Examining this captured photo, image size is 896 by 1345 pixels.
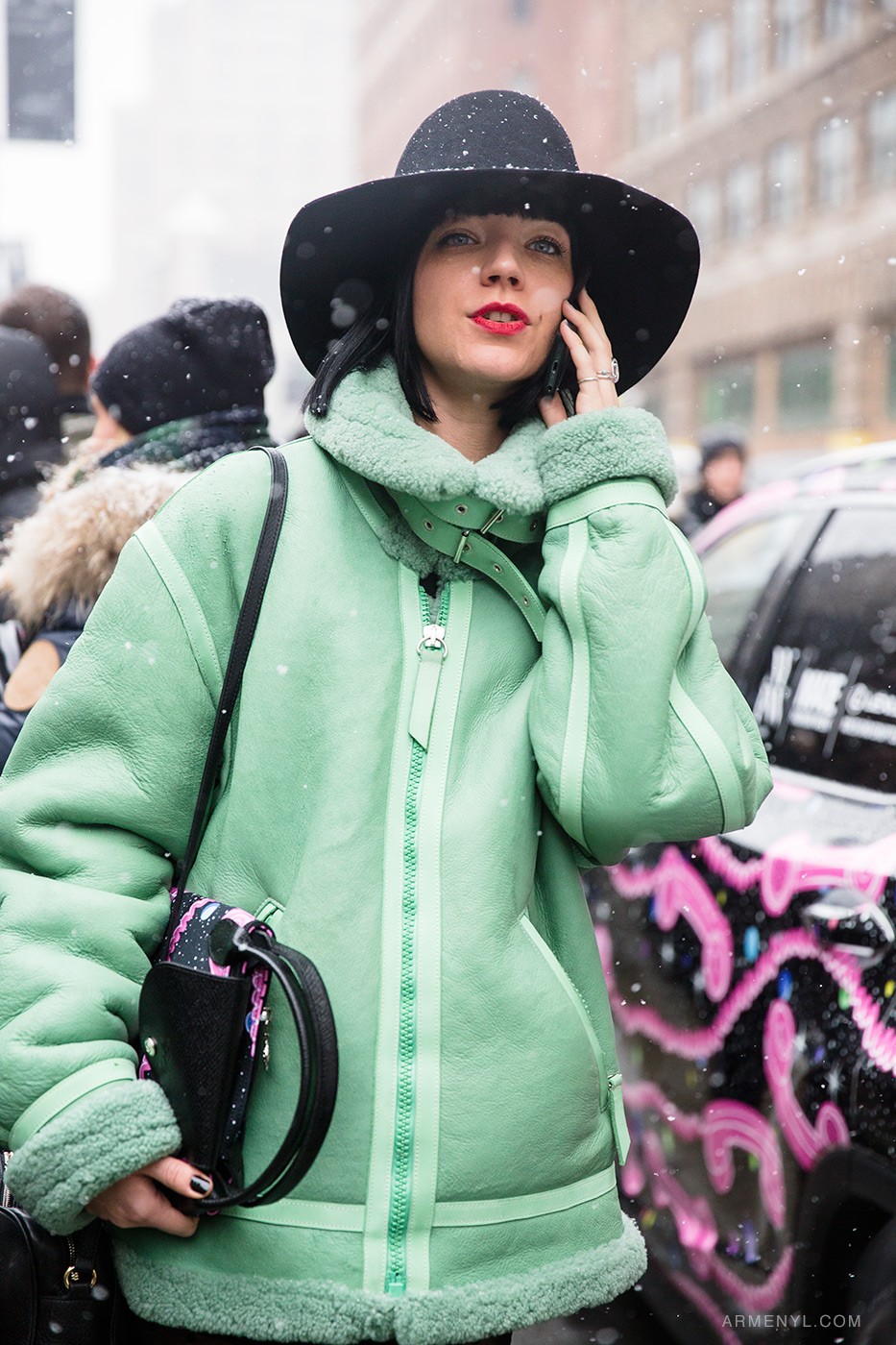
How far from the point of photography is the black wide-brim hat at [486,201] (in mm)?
1794

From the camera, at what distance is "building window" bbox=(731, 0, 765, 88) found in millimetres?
30172

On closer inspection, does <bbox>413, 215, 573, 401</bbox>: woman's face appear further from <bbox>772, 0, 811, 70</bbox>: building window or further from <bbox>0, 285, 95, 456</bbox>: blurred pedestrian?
<bbox>772, 0, 811, 70</bbox>: building window

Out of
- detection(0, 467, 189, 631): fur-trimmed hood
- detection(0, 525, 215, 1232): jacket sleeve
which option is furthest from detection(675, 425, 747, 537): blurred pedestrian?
detection(0, 525, 215, 1232): jacket sleeve

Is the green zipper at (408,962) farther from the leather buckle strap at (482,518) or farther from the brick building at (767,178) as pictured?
the brick building at (767,178)

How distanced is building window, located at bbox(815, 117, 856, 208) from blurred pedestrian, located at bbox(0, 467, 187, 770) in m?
27.5

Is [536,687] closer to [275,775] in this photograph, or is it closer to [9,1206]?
[275,775]

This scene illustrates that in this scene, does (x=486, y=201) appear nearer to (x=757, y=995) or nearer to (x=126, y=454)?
(x=126, y=454)

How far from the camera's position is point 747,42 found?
30.8m

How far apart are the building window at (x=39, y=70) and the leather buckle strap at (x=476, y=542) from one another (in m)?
5.96

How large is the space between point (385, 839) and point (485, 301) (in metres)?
0.72

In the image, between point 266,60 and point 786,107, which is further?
point 266,60

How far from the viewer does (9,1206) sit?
5.74ft

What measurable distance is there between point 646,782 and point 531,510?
1.25 feet

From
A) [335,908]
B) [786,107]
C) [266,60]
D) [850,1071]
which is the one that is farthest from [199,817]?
[266,60]
